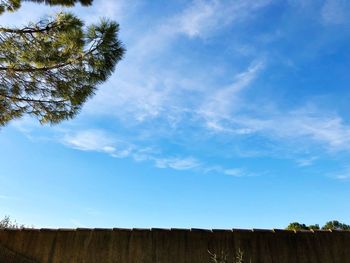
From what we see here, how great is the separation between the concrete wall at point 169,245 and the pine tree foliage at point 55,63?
282 centimetres

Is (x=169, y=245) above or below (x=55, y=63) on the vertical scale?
below

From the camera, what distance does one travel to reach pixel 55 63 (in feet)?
23.1

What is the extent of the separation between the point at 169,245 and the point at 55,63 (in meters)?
4.22

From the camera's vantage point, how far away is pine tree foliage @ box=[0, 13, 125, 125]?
661 cm

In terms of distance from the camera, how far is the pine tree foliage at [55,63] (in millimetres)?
6613

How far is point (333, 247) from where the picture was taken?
561 cm

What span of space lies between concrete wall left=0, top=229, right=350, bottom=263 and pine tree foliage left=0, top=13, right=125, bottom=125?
2.82 m

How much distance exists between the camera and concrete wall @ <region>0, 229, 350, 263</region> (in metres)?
5.66

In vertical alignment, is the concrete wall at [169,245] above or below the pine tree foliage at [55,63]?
below

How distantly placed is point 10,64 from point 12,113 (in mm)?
1345

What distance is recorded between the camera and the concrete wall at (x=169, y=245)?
566cm

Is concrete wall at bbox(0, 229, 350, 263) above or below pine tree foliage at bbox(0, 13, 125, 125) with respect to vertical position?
below

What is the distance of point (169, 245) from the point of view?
598cm

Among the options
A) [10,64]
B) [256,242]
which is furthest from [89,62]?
[256,242]
